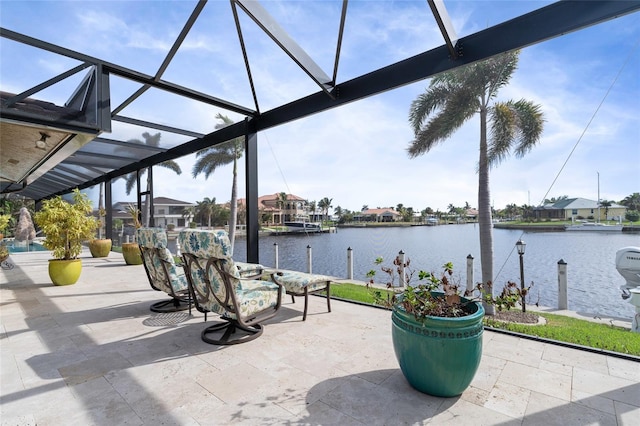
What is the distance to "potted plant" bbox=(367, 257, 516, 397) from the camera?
6.32 ft

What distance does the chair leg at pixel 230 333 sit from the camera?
3.08m

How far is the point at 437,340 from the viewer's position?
1.94 meters

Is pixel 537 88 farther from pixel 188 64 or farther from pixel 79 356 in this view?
pixel 79 356

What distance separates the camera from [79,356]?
2848 millimetres

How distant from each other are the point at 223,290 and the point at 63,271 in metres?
5.19

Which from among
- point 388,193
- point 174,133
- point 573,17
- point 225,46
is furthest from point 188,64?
point 388,193

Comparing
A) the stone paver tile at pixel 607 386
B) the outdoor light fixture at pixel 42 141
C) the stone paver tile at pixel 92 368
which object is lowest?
the stone paver tile at pixel 92 368

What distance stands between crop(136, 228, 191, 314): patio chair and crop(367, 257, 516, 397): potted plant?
2.78 meters

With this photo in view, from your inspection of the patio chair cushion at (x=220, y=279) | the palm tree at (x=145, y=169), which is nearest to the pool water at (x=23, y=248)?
the palm tree at (x=145, y=169)

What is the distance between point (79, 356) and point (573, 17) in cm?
517

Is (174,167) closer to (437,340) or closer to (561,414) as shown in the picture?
(437,340)

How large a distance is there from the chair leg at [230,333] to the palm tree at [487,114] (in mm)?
5555

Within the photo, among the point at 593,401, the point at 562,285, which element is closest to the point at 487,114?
the point at 562,285

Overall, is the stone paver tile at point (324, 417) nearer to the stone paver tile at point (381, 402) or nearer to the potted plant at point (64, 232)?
the stone paver tile at point (381, 402)
